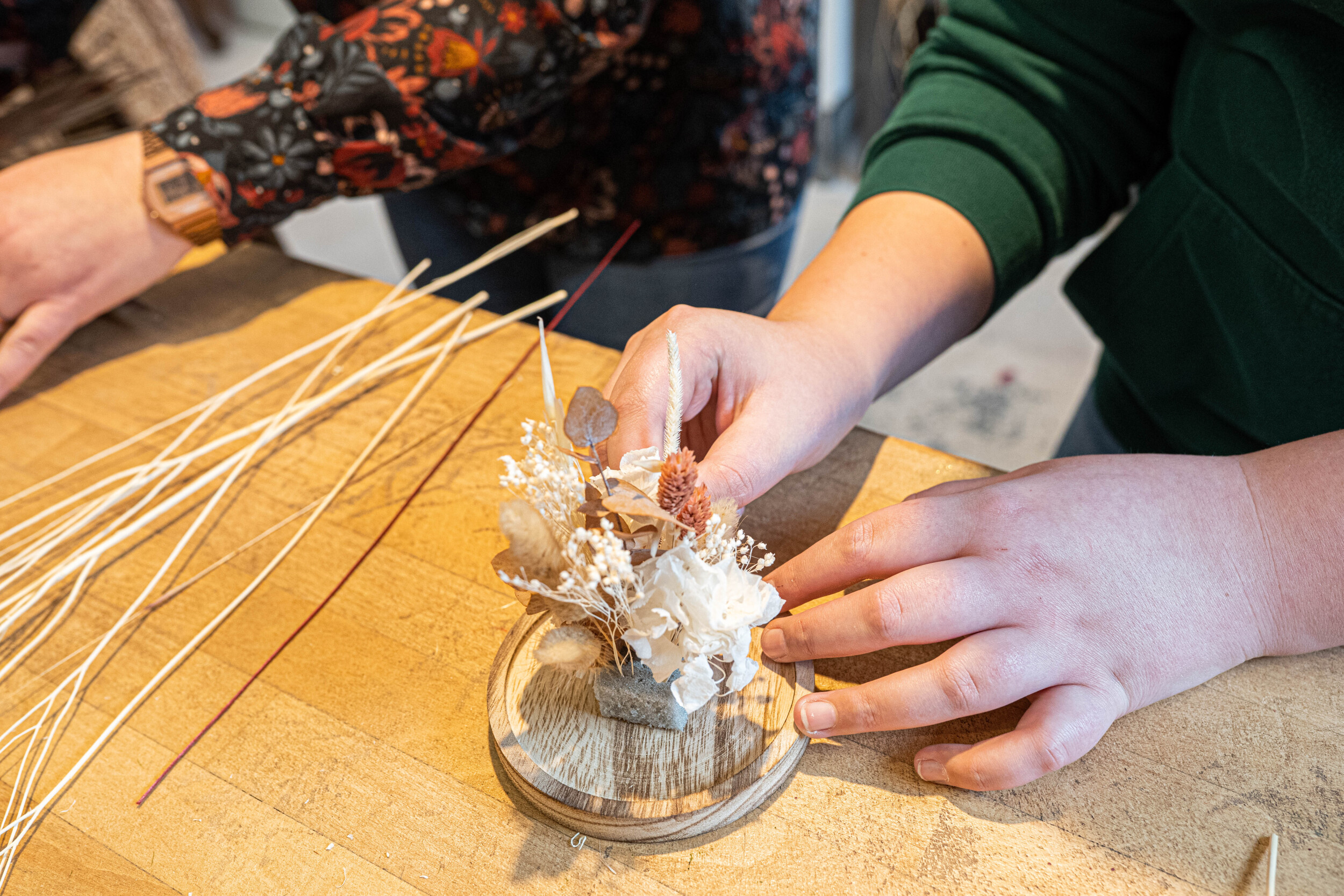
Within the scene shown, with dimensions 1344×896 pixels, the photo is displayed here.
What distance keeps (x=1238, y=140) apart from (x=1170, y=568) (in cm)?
44

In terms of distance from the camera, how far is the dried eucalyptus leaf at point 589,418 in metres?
0.52

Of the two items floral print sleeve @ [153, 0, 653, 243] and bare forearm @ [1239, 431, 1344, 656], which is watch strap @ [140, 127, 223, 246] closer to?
floral print sleeve @ [153, 0, 653, 243]

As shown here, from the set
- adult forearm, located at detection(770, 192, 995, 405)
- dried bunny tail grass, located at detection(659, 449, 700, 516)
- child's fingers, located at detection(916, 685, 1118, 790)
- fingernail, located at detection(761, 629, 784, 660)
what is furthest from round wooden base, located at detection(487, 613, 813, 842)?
adult forearm, located at detection(770, 192, 995, 405)

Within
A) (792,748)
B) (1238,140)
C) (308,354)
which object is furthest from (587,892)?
(1238,140)

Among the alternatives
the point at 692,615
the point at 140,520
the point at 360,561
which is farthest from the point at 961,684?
the point at 140,520

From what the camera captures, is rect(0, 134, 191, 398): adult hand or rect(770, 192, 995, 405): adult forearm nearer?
rect(770, 192, 995, 405): adult forearm

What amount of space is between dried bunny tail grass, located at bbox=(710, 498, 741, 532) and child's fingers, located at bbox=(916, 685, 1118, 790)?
239mm

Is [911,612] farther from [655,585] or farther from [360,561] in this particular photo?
[360,561]

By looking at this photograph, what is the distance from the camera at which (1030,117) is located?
88 cm

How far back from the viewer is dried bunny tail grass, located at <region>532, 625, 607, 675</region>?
0.53 m

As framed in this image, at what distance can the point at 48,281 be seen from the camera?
987mm

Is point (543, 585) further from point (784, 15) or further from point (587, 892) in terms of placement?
point (784, 15)

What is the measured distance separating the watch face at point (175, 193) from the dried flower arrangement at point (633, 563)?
70 centimetres

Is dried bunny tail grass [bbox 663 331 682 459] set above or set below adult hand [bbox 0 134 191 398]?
below
